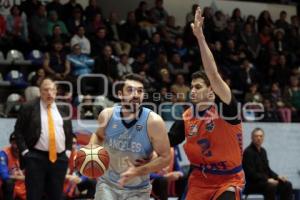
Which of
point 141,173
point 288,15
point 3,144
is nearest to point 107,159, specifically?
point 141,173

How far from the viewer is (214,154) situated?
5.89m

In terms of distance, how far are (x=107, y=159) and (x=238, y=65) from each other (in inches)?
407

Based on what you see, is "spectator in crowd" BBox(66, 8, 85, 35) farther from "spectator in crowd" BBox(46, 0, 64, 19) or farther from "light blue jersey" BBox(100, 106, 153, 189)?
"light blue jersey" BBox(100, 106, 153, 189)

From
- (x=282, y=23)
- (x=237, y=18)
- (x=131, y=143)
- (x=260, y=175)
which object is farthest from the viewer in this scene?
(x=282, y=23)

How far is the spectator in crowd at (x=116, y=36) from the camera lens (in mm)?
14648

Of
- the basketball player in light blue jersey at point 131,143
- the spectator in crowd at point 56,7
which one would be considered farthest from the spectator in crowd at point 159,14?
the basketball player in light blue jersey at point 131,143

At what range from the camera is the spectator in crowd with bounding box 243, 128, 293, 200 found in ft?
36.4

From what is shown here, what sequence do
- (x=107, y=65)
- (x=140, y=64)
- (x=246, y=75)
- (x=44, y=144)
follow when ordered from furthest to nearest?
(x=246, y=75) → (x=140, y=64) → (x=107, y=65) → (x=44, y=144)

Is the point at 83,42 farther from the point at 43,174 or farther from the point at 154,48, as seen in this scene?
the point at 43,174

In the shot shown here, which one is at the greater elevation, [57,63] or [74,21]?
[74,21]

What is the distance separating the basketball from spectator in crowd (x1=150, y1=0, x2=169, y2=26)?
10583 millimetres

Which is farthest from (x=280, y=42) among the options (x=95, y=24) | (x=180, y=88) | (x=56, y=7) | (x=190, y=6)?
(x=56, y=7)

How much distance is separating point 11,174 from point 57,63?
3950mm

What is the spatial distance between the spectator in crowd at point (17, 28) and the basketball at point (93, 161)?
8.27 m
